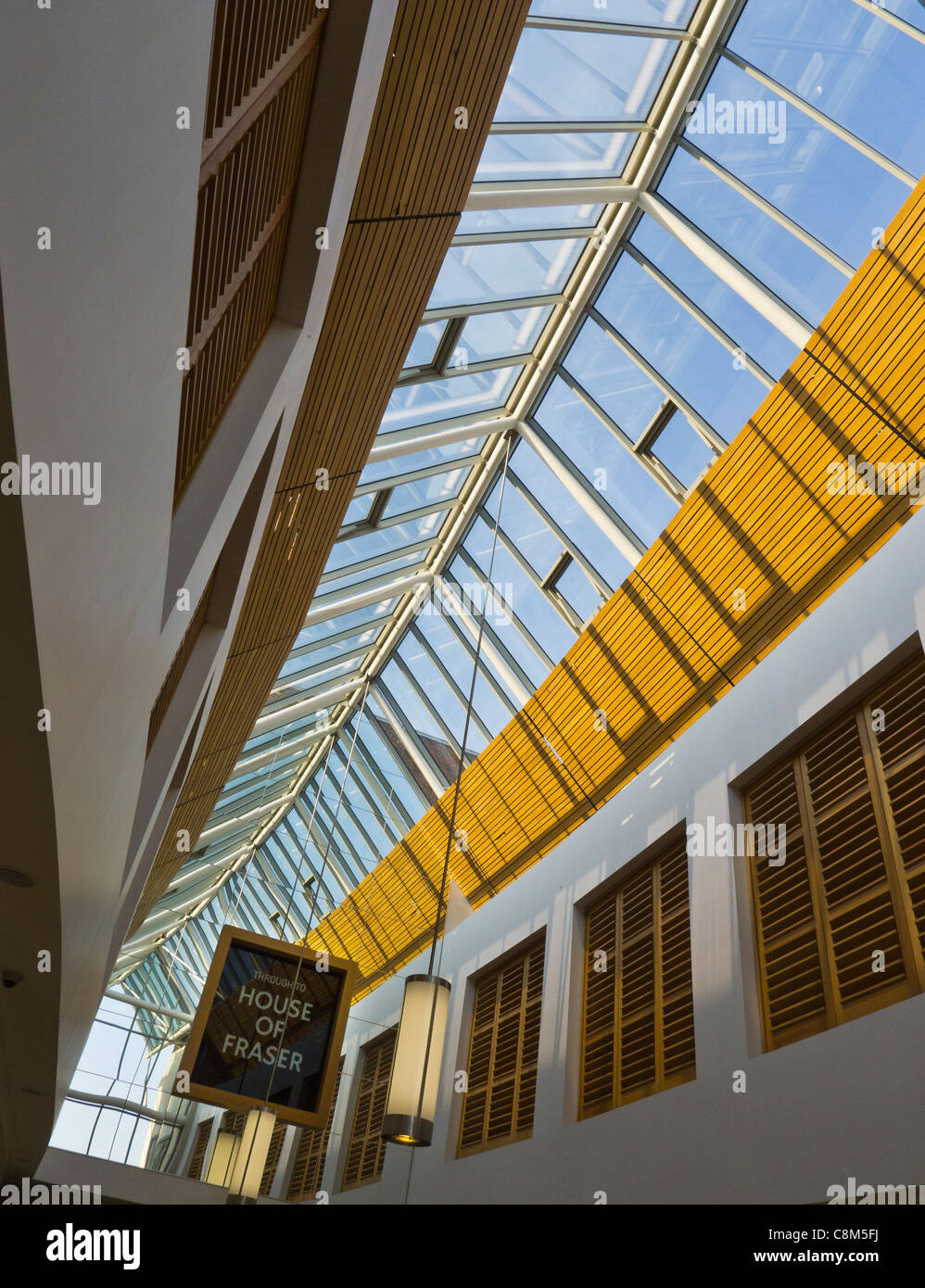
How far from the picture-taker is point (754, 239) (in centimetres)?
901

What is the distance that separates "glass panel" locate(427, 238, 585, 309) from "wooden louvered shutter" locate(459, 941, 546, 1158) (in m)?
7.21

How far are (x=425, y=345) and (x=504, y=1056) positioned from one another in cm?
791

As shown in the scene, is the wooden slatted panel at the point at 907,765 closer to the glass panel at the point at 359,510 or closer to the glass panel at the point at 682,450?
the glass panel at the point at 682,450

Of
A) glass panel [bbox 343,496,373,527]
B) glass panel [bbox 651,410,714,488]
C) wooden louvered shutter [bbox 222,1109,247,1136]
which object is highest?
glass panel [bbox 343,496,373,527]

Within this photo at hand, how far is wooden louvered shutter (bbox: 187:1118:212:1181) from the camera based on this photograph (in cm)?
1666

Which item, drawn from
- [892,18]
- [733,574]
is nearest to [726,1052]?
[733,574]

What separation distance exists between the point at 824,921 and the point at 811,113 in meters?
6.44

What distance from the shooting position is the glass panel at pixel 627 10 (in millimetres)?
8000

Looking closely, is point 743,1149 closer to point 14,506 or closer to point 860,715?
point 860,715

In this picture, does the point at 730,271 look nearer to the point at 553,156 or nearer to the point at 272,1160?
the point at 553,156

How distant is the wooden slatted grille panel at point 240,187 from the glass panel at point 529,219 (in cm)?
463

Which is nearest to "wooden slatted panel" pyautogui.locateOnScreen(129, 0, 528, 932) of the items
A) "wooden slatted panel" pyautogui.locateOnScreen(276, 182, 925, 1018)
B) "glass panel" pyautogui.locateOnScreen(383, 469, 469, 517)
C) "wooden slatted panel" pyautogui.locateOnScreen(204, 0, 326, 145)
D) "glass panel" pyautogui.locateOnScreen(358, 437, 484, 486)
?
"wooden slatted panel" pyautogui.locateOnScreen(204, 0, 326, 145)

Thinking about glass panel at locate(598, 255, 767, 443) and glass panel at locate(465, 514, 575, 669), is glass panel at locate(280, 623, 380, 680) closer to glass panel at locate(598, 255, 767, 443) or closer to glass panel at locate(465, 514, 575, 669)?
glass panel at locate(465, 514, 575, 669)

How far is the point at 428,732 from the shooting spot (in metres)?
16.8
